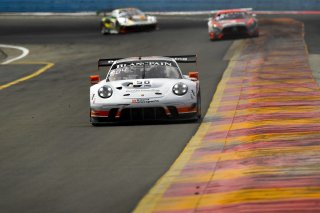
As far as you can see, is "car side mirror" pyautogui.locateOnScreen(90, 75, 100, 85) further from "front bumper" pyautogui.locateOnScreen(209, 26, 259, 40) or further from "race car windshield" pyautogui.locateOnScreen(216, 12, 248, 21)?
"race car windshield" pyautogui.locateOnScreen(216, 12, 248, 21)

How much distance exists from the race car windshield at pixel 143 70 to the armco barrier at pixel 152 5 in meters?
44.6

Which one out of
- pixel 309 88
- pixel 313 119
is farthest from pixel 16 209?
pixel 309 88

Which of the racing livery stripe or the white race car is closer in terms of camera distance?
the racing livery stripe

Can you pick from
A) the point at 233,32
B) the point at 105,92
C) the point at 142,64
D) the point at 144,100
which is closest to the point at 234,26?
the point at 233,32

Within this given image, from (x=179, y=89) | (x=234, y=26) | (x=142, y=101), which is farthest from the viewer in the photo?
(x=234, y=26)

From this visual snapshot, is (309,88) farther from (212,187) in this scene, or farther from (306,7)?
(306,7)

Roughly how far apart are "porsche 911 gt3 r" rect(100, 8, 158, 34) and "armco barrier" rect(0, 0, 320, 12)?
15.4m

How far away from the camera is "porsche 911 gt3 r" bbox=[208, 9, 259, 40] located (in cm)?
3794

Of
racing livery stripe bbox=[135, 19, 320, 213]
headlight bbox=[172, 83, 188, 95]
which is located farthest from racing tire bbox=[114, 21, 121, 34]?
headlight bbox=[172, 83, 188, 95]

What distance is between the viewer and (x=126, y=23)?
4494 cm

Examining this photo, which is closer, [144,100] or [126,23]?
[144,100]

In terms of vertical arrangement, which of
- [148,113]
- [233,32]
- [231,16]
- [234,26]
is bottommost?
[233,32]

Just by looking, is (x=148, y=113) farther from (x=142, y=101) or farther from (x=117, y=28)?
(x=117, y=28)

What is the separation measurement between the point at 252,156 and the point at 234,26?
27.3 metres
